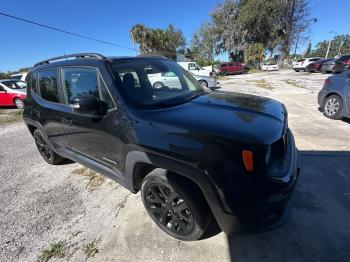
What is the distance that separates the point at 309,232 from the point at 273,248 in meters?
0.47

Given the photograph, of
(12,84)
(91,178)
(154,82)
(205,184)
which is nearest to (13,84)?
(12,84)

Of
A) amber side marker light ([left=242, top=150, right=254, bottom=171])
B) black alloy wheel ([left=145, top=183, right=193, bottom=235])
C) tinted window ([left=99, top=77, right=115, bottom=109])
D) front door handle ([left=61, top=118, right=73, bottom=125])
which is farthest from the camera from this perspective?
front door handle ([left=61, top=118, right=73, bottom=125])

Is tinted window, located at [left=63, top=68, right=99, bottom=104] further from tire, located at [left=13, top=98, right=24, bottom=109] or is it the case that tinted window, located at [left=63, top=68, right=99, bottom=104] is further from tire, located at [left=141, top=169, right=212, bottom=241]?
tire, located at [left=13, top=98, right=24, bottom=109]

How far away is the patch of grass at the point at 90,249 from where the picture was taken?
7.85 feet

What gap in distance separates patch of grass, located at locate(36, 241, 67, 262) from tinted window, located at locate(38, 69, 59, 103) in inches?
74.1

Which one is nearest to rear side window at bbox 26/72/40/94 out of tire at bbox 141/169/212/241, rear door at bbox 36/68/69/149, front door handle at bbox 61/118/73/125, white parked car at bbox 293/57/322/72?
rear door at bbox 36/68/69/149

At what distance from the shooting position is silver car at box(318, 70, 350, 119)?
569cm

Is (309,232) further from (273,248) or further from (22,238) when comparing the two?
(22,238)

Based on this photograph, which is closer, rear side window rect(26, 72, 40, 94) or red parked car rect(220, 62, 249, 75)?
rear side window rect(26, 72, 40, 94)

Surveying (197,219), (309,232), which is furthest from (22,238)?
(309,232)

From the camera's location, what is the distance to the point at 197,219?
7.11 feet

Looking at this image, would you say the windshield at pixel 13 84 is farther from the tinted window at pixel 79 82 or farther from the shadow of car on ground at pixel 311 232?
the shadow of car on ground at pixel 311 232

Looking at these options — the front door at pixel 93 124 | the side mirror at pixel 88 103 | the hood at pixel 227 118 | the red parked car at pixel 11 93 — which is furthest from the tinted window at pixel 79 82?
the red parked car at pixel 11 93

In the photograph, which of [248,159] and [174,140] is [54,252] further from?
[248,159]
